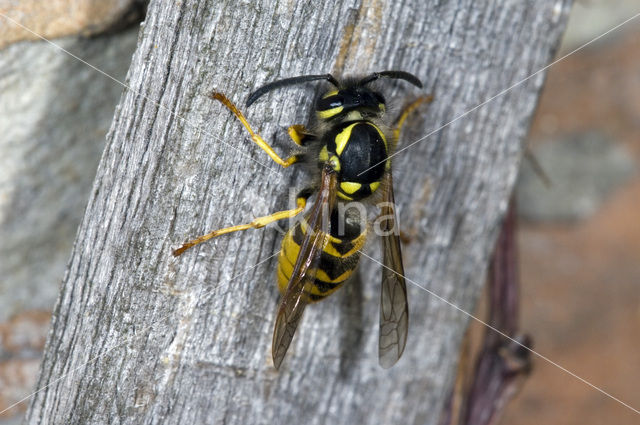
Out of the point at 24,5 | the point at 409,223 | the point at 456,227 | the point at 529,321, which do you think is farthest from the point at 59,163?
the point at 529,321

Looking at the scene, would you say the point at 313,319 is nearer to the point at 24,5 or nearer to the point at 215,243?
the point at 215,243

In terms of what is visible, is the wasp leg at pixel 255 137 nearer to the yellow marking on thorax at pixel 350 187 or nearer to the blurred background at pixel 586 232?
the yellow marking on thorax at pixel 350 187

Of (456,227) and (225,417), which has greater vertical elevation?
(456,227)

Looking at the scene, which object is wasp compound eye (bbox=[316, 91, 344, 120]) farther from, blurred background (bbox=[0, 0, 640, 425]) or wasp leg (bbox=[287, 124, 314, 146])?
blurred background (bbox=[0, 0, 640, 425])

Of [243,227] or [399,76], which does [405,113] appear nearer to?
[399,76]

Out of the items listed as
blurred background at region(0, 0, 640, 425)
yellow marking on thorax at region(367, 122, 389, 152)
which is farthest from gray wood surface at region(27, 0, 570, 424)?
blurred background at region(0, 0, 640, 425)

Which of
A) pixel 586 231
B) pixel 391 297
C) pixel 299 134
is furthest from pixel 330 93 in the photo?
pixel 586 231
